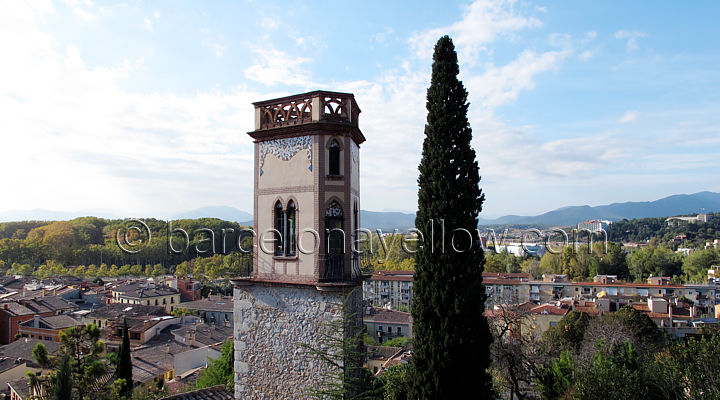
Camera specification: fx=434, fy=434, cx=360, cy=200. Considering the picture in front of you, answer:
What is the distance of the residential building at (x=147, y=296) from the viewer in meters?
50.6

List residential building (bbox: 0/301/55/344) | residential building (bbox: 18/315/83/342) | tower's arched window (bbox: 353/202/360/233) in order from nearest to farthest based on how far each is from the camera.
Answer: tower's arched window (bbox: 353/202/360/233) → residential building (bbox: 18/315/83/342) → residential building (bbox: 0/301/55/344)

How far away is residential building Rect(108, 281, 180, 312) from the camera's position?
50594 millimetres

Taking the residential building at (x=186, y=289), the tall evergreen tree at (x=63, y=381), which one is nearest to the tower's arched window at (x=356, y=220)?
the tall evergreen tree at (x=63, y=381)

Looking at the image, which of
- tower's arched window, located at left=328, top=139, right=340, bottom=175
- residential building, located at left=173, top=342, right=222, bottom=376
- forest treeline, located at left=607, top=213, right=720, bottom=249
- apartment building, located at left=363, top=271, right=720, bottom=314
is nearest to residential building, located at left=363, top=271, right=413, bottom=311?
apartment building, located at left=363, top=271, right=720, bottom=314

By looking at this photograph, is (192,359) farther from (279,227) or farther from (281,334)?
(279,227)

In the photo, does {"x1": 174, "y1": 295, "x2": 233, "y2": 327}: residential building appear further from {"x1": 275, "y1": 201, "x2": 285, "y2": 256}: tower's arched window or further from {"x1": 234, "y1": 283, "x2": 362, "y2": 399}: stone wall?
{"x1": 275, "y1": 201, "x2": 285, "y2": 256}: tower's arched window

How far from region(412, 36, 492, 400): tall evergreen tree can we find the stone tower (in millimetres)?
1481

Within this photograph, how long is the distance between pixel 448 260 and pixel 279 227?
358 cm

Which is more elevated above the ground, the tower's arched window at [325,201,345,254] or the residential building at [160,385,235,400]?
the tower's arched window at [325,201,345,254]

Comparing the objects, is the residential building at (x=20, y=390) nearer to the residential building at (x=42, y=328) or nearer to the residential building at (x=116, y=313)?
the residential building at (x=42, y=328)

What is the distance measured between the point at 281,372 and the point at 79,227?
340ft

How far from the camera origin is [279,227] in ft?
30.3

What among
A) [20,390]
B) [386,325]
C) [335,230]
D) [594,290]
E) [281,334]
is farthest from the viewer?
[594,290]

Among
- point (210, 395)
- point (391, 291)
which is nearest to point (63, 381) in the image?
point (210, 395)
